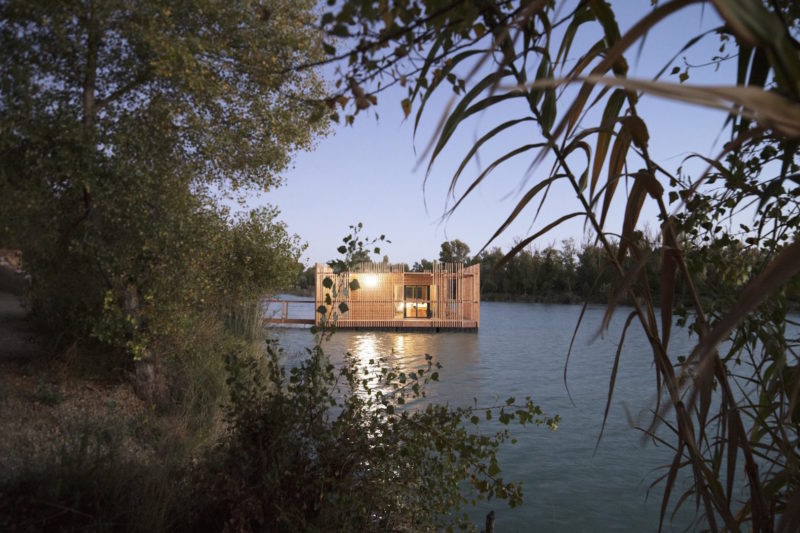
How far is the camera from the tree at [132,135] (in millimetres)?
5500

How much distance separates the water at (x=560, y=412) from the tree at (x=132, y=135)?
2.65 m

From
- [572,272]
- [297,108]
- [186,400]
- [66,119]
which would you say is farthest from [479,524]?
[572,272]


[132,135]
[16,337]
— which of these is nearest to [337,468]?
[132,135]

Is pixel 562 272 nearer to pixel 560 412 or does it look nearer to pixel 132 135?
pixel 560 412

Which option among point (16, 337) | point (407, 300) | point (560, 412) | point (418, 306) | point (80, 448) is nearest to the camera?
point (80, 448)

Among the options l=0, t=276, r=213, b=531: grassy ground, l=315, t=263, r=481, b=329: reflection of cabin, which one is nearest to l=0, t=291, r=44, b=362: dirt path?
l=0, t=276, r=213, b=531: grassy ground

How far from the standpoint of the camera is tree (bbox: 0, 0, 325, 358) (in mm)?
5500

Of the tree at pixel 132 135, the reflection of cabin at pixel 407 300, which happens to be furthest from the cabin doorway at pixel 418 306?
the tree at pixel 132 135

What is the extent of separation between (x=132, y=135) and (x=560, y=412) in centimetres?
836

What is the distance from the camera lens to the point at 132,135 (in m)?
5.70

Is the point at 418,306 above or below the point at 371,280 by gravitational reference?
below

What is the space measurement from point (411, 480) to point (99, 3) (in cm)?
493

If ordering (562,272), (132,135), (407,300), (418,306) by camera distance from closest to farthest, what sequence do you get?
(132,135) < (407,300) < (418,306) < (562,272)

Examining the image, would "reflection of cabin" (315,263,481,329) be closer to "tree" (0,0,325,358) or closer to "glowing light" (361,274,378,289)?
"glowing light" (361,274,378,289)
